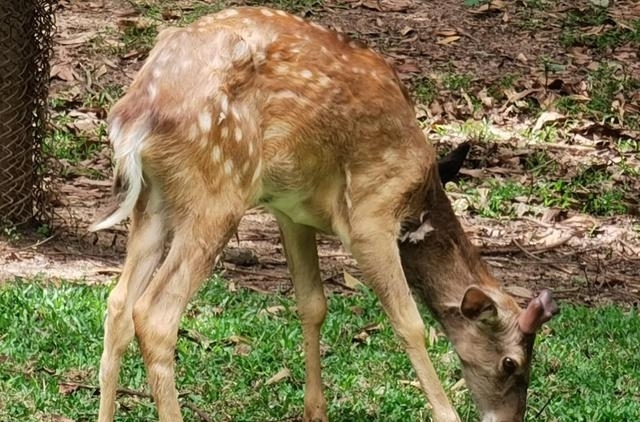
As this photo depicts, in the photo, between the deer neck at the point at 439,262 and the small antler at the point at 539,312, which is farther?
the deer neck at the point at 439,262

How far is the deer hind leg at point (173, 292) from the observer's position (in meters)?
6.16

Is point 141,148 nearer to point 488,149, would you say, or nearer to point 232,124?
point 232,124

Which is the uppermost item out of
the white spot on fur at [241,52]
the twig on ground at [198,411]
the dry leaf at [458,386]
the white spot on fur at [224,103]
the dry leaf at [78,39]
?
the white spot on fur at [241,52]

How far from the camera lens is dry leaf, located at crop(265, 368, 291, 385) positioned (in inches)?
289

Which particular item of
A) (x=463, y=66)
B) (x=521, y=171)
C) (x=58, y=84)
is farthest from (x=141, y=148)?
(x=463, y=66)

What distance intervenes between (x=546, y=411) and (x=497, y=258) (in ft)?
9.35

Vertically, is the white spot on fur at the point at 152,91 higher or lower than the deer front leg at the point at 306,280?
higher

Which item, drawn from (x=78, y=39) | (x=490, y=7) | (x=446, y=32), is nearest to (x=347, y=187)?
(x=78, y=39)

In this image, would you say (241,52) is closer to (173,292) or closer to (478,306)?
(173,292)

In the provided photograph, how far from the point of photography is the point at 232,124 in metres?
6.21

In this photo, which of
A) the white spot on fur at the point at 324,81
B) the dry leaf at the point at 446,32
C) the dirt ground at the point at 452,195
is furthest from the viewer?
the dry leaf at the point at 446,32

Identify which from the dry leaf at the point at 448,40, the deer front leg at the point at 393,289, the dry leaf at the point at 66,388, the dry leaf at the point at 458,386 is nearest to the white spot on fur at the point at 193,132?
the deer front leg at the point at 393,289

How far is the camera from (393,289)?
679cm

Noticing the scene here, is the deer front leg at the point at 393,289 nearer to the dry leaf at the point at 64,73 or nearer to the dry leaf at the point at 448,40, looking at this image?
the dry leaf at the point at 64,73
